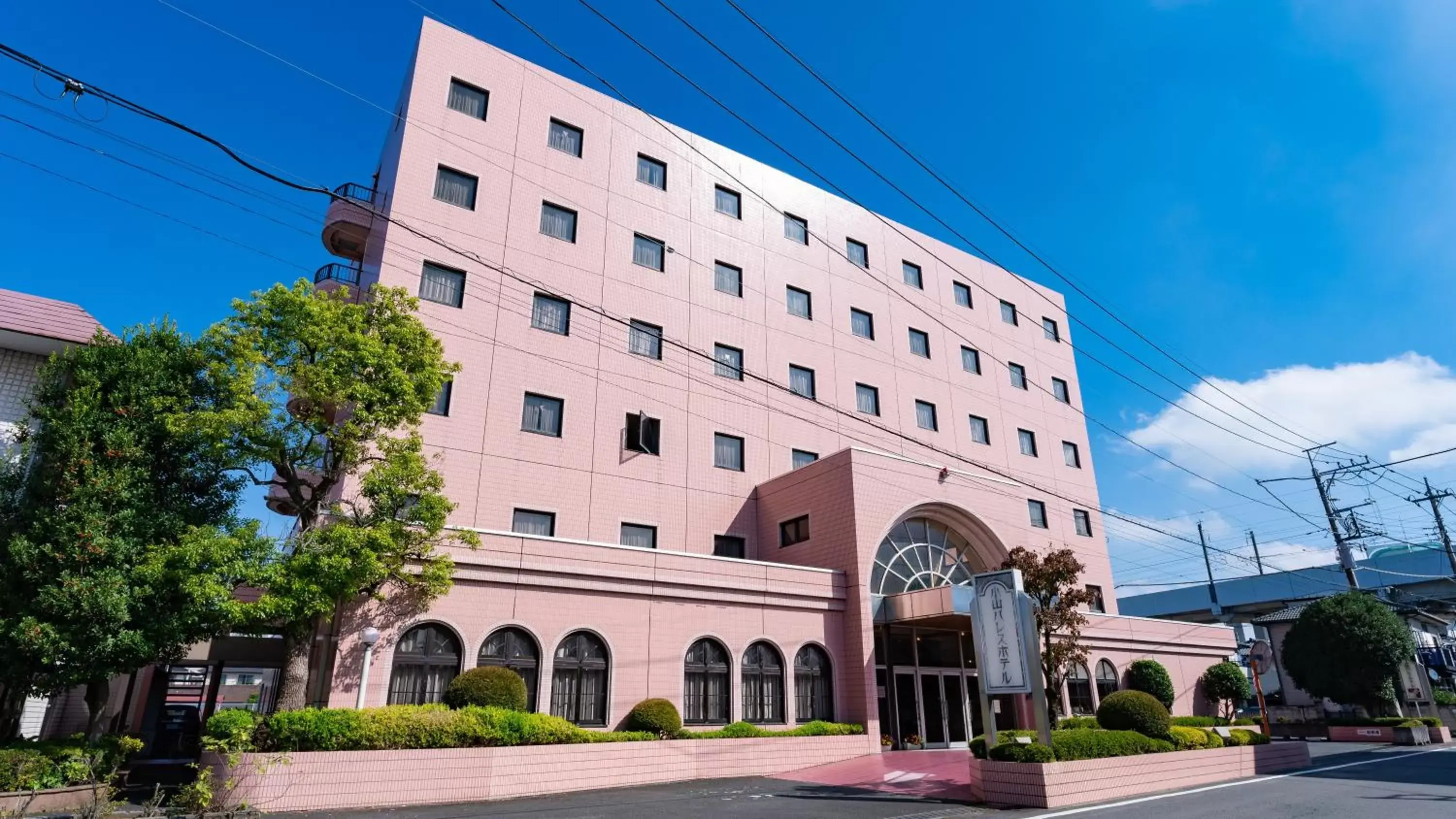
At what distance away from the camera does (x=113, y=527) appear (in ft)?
41.5

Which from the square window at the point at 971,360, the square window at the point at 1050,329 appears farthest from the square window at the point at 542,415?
the square window at the point at 1050,329

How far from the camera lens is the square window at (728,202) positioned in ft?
94.3

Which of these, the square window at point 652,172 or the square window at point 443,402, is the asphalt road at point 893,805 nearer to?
the square window at point 443,402

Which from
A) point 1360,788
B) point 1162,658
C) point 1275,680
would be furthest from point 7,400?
point 1275,680

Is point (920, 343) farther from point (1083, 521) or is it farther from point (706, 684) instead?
point (706, 684)

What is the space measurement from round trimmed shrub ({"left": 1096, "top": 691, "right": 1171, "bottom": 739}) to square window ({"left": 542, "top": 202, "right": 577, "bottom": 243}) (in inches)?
758

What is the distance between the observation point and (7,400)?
15.0 m

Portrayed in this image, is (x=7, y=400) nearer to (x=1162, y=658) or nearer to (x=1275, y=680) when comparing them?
(x=1162, y=658)

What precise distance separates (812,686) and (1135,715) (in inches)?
308

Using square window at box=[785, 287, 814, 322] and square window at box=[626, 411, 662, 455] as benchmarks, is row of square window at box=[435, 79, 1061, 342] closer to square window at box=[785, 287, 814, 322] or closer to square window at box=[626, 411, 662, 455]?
square window at box=[785, 287, 814, 322]

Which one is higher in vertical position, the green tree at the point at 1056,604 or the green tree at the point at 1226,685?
the green tree at the point at 1056,604

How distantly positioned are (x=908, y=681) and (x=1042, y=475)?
14.6m

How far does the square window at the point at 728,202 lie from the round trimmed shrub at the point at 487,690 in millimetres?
18380

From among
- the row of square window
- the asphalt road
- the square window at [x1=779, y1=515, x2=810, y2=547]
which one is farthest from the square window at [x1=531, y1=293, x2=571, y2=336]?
the asphalt road
